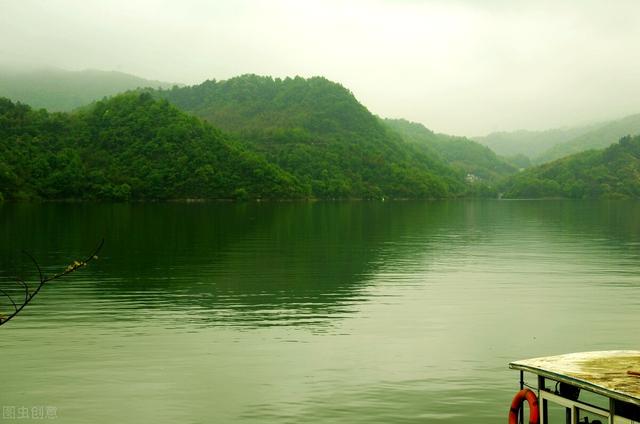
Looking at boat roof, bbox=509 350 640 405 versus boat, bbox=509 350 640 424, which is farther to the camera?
boat, bbox=509 350 640 424

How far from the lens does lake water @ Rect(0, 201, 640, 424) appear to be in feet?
49.1

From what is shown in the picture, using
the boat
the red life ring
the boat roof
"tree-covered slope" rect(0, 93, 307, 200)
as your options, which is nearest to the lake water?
the red life ring

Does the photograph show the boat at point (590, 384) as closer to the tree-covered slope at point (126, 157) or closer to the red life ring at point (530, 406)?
the red life ring at point (530, 406)

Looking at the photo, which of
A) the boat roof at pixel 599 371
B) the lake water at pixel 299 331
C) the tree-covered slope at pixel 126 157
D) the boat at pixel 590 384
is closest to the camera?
the boat roof at pixel 599 371

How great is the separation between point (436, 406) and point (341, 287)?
55.6 ft

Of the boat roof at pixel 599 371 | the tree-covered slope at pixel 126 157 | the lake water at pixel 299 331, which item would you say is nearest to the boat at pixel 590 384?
the boat roof at pixel 599 371

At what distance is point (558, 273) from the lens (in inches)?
1459

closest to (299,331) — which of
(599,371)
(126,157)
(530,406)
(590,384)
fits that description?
(530,406)

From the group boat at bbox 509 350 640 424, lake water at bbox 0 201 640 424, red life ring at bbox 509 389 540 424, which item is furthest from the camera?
lake water at bbox 0 201 640 424

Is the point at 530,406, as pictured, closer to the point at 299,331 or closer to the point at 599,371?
the point at 599,371

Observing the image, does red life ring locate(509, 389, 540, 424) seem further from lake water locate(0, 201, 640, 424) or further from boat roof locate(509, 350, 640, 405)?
lake water locate(0, 201, 640, 424)

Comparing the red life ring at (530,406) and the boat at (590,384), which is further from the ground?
the boat at (590,384)

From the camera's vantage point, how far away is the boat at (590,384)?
31.4 feet

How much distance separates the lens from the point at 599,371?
1038 cm
